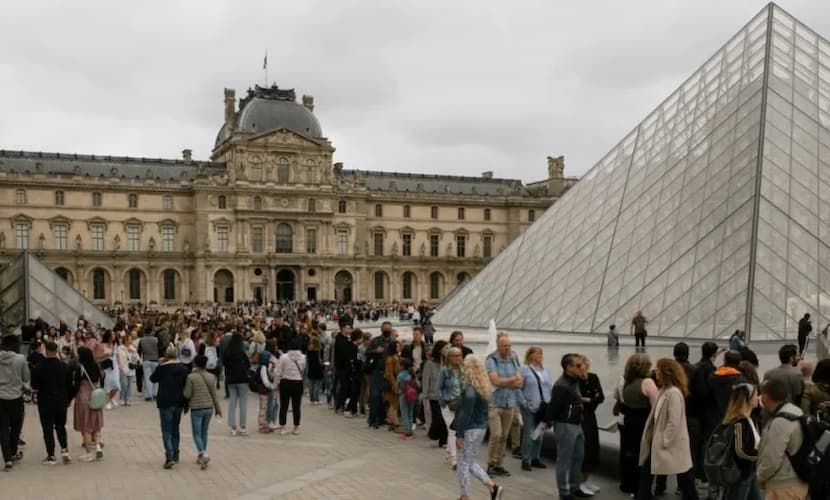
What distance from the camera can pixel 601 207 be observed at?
890 inches

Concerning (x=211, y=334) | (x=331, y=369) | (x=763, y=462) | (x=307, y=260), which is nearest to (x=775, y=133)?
(x=331, y=369)

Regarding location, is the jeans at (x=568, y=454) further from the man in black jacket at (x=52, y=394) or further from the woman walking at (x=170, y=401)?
the man in black jacket at (x=52, y=394)

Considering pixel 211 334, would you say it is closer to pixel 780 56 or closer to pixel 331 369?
pixel 331 369

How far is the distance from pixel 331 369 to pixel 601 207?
12553 millimetres

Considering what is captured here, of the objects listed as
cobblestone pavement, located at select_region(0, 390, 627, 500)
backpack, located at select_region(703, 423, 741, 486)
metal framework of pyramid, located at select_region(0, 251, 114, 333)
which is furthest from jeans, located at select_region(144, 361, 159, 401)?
backpack, located at select_region(703, 423, 741, 486)

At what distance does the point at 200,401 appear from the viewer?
782cm

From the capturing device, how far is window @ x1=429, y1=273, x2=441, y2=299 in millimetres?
66438

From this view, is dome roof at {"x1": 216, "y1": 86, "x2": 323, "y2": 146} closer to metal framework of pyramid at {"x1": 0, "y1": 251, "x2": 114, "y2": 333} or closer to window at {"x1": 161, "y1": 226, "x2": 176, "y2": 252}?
window at {"x1": 161, "y1": 226, "x2": 176, "y2": 252}

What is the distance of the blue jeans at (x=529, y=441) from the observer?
24.6ft

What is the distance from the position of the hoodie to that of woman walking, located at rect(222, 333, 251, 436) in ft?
7.49

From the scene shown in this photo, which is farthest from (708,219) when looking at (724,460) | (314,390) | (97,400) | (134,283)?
(134,283)

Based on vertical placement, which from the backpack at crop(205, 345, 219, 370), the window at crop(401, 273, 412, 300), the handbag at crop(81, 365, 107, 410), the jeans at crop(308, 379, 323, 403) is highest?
the window at crop(401, 273, 412, 300)

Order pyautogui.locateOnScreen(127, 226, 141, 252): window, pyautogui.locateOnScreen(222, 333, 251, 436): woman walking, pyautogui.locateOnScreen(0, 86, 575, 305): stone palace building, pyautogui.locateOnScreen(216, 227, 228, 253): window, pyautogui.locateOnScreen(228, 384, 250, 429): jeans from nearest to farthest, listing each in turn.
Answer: pyautogui.locateOnScreen(222, 333, 251, 436): woman walking < pyautogui.locateOnScreen(228, 384, 250, 429): jeans < pyautogui.locateOnScreen(0, 86, 575, 305): stone palace building < pyautogui.locateOnScreen(127, 226, 141, 252): window < pyautogui.locateOnScreen(216, 227, 228, 253): window

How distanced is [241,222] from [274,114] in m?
9.16
